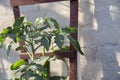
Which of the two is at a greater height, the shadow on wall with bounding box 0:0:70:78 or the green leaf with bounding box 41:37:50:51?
the shadow on wall with bounding box 0:0:70:78

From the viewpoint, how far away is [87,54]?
A: 1926 mm

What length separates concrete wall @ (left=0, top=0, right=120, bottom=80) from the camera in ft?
6.13

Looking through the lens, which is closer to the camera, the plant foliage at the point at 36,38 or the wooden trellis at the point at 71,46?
the plant foliage at the point at 36,38

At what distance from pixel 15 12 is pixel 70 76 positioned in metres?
0.56

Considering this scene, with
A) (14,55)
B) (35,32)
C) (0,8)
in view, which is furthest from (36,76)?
(0,8)

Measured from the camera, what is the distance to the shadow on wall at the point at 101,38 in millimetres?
1868

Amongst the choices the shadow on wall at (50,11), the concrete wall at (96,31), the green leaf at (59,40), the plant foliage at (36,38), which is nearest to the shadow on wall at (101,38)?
the concrete wall at (96,31)

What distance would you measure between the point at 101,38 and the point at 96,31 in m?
0.06

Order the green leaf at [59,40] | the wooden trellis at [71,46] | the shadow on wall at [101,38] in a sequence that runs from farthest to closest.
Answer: the shadow on wall at [101,38]
the wooden trellis at [71,46]
the green leaf at [59,40]

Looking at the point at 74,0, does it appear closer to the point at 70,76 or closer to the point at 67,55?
the point at 67,55

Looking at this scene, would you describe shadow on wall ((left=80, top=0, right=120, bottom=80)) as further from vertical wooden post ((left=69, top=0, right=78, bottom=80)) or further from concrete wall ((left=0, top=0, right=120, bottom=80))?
vertical wooden post ((left=69, top=0, right=78, bottom=80))

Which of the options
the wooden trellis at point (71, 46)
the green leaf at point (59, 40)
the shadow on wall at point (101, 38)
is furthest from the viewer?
the shadow on wall at point (101, 38)

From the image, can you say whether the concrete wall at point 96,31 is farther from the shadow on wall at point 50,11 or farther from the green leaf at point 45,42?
the green leaf at point 45,42

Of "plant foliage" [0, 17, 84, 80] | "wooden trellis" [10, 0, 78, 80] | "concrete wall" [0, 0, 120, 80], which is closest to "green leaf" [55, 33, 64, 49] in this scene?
"plant foliage" [0, 17, 84, 80]
